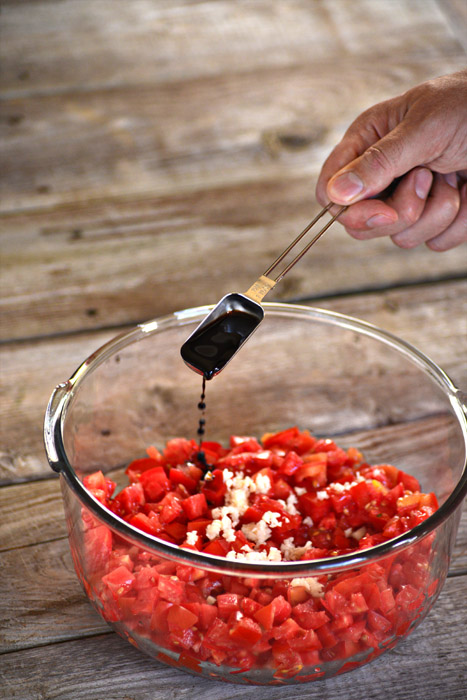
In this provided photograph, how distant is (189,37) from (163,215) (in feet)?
3.03

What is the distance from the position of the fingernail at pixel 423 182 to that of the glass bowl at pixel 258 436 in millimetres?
242

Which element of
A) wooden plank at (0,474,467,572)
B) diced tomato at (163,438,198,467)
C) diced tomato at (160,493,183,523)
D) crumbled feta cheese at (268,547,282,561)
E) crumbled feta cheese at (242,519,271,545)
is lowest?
wooden plank at (0,474,467,572)

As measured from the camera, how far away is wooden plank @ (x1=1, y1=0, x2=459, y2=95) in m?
2.46

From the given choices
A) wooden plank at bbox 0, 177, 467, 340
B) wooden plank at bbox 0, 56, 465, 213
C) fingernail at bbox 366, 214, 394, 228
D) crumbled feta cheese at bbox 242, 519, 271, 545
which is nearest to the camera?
crumbled feta cheese at bbox 242, 519, 271, 545

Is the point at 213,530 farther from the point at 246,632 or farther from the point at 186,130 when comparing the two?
the point at 186,130

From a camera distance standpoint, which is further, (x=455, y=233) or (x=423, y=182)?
(x=455, y=233)

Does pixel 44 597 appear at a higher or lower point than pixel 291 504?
lower

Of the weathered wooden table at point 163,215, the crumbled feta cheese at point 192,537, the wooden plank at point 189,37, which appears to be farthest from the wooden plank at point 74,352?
the wooden plank at point 189,37

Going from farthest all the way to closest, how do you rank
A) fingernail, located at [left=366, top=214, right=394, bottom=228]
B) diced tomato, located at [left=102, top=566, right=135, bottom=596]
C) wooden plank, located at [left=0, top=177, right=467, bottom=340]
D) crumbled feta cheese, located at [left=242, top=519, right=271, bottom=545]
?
wooden plank, located at [left=0, top=177, right=467, bottom=340], fingernail, located at [left=366, top=214, right=394, bottom=228], crumbled feta cheese, located at [left=242, top=519, right=271, bottom=545], diced tomato, located at [left=102, top=566, right=135, bottom=596]

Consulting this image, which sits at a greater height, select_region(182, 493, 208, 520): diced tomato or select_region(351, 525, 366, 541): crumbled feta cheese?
select_region(182, 493, 208, 520): diced tomato

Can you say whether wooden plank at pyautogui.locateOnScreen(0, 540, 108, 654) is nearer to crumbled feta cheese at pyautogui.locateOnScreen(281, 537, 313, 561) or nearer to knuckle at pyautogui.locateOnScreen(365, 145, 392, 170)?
crumbled feta cheese at pyautogui.locateOnScreen(281, 537, 313, 561)

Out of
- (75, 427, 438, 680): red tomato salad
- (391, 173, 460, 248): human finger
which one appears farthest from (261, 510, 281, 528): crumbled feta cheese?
(391, 173, 460, 248): human finger

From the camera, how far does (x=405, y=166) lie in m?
1.25

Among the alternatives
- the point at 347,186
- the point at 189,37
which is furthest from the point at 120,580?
the point at 189,37
